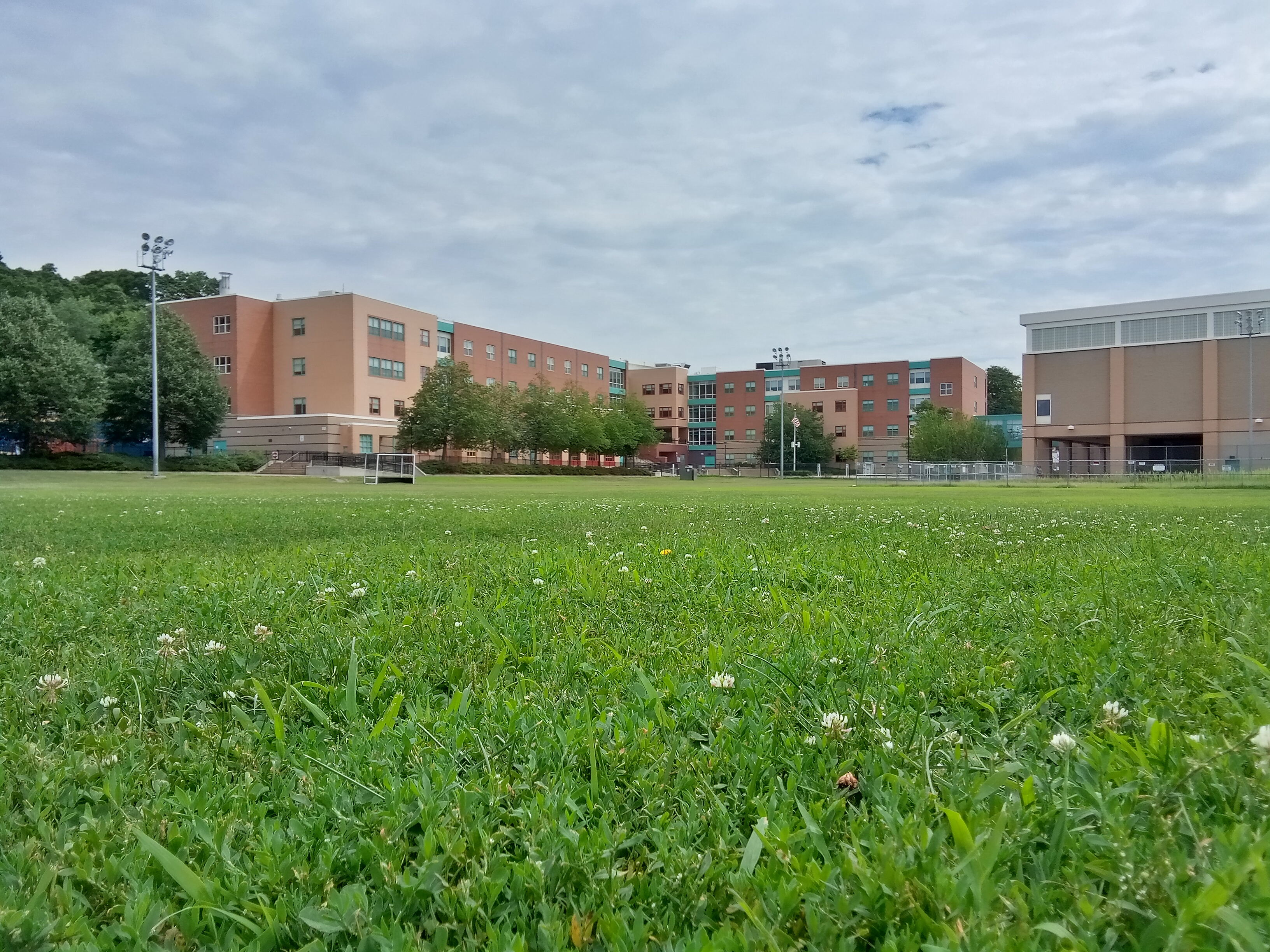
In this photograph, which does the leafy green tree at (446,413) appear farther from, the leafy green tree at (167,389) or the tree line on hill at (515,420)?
the leafy green tree at (167,389)

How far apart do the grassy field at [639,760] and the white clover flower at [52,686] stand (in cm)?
2

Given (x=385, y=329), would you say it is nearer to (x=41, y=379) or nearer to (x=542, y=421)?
(x=542, y=421)

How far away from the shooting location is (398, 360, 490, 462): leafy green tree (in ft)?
205

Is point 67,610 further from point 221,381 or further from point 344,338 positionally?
point 221,381

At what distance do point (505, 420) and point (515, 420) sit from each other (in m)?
4.21

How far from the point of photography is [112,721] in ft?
7.87

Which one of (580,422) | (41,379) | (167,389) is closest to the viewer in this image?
(41,379)

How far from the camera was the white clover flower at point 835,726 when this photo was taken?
2.08 m

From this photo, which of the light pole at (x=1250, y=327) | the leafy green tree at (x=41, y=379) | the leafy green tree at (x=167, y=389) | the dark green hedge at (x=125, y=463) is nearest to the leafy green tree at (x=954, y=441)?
the light pole at (x=1250, y=327)

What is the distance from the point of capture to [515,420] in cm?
7250

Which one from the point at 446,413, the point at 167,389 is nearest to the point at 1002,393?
the point at 446,413

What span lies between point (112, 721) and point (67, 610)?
1.74 metres

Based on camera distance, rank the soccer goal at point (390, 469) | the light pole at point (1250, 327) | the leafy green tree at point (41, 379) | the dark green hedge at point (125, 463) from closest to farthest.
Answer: the soccer goal at point (390, 469)
the dark green hedge at point (125, 463)
the leafy green tree at point (41, 379)
the light pole at point (1250, 327)

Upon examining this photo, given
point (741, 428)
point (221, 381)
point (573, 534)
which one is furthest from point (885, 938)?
point (741, 428)
